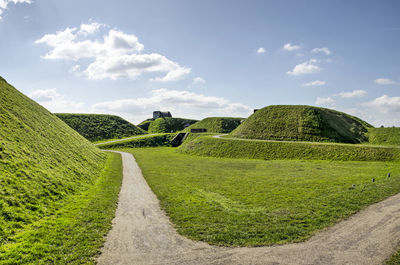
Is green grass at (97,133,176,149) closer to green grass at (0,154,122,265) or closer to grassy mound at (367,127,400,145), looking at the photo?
green grass at (0,154,122,265)

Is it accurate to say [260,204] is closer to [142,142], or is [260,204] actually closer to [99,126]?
[142,142]

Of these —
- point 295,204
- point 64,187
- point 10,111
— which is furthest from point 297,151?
point 10,111

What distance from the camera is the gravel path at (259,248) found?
985 centimetres

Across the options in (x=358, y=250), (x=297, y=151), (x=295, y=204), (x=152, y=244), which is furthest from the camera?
(x=297, y=151)

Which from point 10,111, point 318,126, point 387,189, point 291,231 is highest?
point 318,126

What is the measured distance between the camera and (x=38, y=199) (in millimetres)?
16438

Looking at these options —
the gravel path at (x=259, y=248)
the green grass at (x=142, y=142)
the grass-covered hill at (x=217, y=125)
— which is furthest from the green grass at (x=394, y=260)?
the grass-covered hill at (x=217, y=125)

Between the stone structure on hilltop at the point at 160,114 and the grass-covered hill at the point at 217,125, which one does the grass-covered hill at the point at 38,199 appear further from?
the stone structure on hilltop at the point at 160,114

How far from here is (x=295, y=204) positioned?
18109mm

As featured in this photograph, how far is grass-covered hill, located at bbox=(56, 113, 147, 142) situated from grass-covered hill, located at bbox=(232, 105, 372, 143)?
65324mm

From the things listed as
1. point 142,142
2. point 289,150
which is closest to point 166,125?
point 142,142

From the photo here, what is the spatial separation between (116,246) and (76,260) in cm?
195

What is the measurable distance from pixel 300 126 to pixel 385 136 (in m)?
29.0

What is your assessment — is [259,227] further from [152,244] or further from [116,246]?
[116,246]
